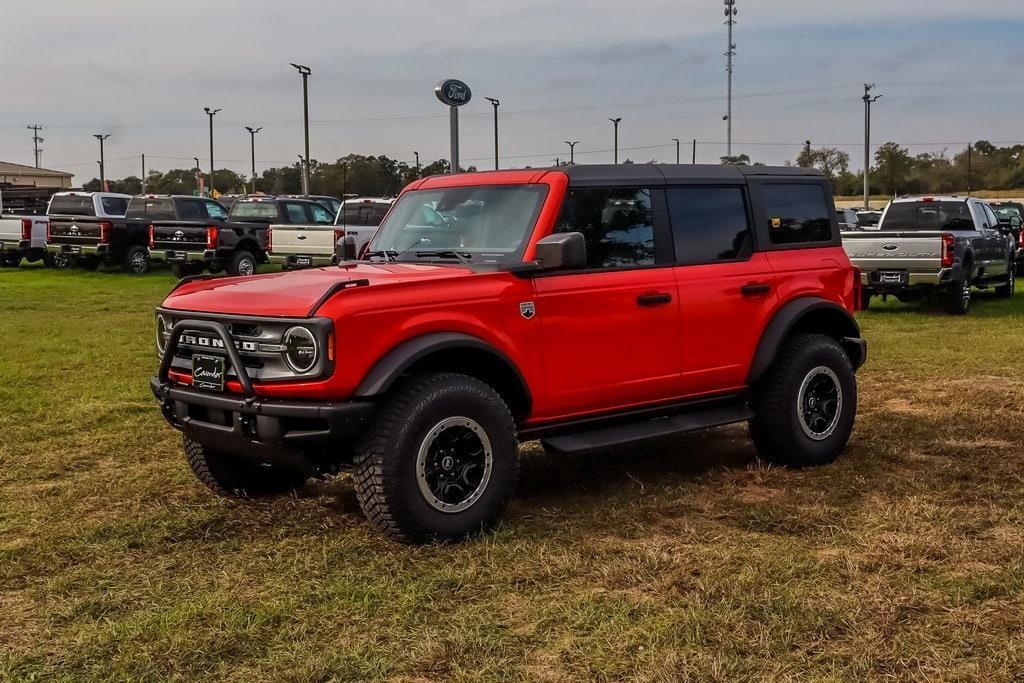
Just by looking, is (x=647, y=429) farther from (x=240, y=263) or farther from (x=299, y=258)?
(x=240, y=263)

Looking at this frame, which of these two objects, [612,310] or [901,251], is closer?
[612,310]

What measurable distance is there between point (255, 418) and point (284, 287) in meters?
0.66

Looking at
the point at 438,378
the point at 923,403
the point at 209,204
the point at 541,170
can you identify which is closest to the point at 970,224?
the point at 923,403

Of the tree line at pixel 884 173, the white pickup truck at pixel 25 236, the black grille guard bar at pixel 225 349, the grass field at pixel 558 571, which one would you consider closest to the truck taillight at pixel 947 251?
the grass field at pixel 558 571

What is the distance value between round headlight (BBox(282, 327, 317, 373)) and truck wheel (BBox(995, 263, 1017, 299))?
1623 centimetres

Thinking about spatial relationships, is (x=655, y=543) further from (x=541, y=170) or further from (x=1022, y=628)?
(x=541, y=170)

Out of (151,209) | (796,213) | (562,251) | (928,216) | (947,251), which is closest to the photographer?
(562,251)

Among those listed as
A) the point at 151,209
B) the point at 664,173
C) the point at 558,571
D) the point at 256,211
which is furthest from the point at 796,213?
the point at 151,209

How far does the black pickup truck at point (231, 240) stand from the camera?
22.4m

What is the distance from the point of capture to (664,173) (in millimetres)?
6242

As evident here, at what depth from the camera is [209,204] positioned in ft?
84.5

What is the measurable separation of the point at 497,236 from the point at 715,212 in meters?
1.48

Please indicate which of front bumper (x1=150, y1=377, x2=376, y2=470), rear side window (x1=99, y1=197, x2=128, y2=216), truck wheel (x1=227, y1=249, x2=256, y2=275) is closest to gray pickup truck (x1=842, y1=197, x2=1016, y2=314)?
front bumper (x1=150, y1=377, x2=376, y2=470)

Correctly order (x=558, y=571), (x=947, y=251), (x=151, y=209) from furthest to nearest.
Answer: (x=151, y=209) < (x=947, y=251) < (x=558, y=571)
